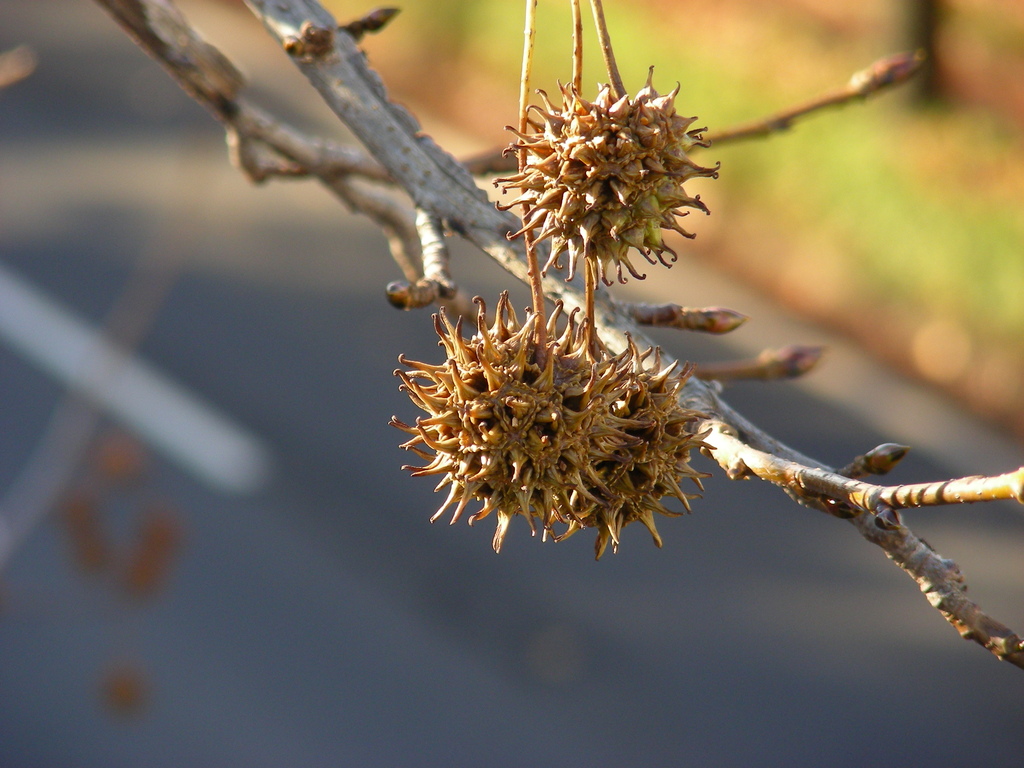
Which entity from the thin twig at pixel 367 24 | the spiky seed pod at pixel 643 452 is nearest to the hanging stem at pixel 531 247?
the spiky seed pod at pixel 643 452

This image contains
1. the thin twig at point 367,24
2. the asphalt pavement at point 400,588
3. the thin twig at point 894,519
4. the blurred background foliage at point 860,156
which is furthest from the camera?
the blurred background foliage at point 860,156

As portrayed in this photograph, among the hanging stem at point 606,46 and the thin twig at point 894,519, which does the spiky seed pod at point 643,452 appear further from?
the hanging stem at point 606,46

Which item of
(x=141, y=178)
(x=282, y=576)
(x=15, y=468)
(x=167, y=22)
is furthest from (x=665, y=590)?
(x=141, y=178)

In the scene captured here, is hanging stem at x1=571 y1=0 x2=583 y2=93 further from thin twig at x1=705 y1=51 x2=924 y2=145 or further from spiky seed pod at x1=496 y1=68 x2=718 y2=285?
thin twig at x1=705 y1=51 x2=924 y2=145

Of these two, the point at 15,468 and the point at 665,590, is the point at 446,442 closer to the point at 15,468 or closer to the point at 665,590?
the point at 665,590

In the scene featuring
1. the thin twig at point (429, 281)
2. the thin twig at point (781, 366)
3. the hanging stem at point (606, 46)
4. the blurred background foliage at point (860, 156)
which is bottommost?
the thin twig at point (429, 281)

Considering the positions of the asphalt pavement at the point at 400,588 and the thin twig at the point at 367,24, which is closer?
the thin twig at the point at 367,24

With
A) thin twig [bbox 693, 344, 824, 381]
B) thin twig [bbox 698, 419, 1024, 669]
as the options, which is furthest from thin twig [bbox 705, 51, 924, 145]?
thin twig [bbox 698, 419, 1024, 669]

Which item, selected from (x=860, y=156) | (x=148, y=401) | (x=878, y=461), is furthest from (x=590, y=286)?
(x=860, y=156)
